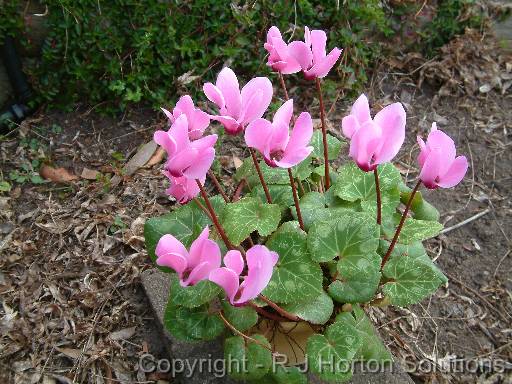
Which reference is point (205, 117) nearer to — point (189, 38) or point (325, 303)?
point (325, 303)

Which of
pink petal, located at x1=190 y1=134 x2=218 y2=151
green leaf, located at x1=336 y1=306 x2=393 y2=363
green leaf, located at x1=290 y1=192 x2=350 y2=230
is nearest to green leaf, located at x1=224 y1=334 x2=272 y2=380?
green leaf, located at x1=336 y1=306 x2=393 y2=363

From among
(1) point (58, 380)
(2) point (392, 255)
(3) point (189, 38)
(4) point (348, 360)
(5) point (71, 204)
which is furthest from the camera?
(3) point (189, 38)

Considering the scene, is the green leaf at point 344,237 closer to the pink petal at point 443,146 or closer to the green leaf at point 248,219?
the green leaf at point 248,219

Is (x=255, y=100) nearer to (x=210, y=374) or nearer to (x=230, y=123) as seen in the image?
(x=230, y=123)

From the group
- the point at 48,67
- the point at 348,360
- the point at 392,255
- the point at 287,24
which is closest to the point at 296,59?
the point at 392,255

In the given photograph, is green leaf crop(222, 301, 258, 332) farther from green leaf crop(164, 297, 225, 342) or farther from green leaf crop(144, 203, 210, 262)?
green leaf crop(144, 203, 210, 262)

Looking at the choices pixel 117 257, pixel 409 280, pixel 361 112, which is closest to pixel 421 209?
pixel 409 280
